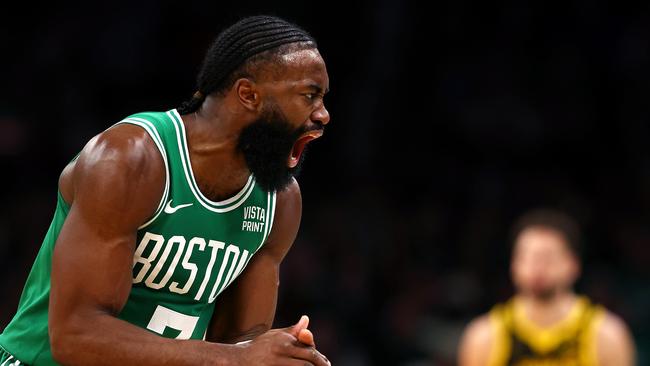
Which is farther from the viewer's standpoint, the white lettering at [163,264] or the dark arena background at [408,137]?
the dark arena background at [408,137]

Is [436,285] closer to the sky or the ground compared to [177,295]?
closer to the ground

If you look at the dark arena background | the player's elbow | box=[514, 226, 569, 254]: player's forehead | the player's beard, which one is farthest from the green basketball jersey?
the dark arena background

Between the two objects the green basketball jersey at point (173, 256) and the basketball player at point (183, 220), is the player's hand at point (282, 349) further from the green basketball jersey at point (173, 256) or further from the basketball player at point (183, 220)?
the green basketball jersey at point (173, 256)

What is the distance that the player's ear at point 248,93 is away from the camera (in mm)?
3498

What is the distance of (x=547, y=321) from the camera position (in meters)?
7.25

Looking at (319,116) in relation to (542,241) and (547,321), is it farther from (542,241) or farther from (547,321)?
(547,321)

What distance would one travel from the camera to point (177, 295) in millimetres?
3613

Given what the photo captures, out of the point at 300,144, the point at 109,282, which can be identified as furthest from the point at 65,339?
the point at 300,144

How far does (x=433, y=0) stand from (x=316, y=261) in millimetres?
2872

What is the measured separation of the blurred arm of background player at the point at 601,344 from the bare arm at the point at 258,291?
11.7ft

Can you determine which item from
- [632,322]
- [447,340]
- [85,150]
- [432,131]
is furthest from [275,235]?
[432,131]

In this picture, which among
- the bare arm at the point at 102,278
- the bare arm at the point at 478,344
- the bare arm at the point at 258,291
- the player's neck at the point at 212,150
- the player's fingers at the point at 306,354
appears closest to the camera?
the bare arm at the point at 102,278

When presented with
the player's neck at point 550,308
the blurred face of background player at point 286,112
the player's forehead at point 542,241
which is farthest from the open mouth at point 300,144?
the player's neck at point 550,308

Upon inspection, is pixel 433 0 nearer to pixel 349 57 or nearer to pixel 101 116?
pixel 349 57
